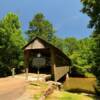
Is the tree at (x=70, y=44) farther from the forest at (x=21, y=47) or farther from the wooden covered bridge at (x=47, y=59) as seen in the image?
the wooden covered bridge at (x=47, y=59)

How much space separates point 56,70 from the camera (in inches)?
1523

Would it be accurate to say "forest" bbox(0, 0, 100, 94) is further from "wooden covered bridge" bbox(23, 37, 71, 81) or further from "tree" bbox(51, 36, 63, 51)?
"tree" bbox(51, 36, 63, 51)

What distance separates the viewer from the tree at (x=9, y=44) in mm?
43031

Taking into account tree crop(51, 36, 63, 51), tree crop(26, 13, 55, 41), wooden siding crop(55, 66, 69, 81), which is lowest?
wooden siding crop(55, 66, 69, 81)

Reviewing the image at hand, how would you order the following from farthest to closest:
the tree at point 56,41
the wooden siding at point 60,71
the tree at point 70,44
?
the tree at point 70,44 → the tree at point 56,41 → the wooden siding at point 60,71

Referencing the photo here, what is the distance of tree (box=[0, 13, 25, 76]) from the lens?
43031 millimetres

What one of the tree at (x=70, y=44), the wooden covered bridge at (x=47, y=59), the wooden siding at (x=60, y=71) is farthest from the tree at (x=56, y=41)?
the wooden siding at (x=60, y=71)

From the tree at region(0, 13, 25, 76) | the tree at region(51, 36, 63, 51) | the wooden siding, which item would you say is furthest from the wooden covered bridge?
the tree at region(51, 36, 63, 51)

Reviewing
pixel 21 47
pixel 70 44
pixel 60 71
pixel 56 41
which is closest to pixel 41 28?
pixel 56 41

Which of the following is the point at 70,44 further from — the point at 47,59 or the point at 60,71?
the point at 60,71

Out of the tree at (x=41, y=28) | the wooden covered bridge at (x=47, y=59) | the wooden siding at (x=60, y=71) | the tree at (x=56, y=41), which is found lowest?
the wooden siding at (x=60, y=71)

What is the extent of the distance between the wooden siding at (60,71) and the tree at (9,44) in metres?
6.83

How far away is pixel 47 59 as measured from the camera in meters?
43.2

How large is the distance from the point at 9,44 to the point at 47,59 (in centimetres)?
598
